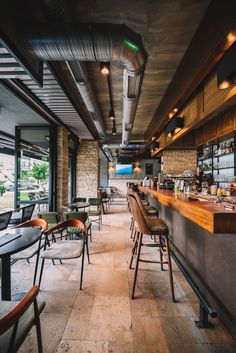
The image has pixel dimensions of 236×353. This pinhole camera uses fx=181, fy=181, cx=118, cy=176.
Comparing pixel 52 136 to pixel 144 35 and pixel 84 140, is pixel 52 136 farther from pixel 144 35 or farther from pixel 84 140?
pixel 144 35

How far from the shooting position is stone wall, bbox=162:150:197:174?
20.4ft

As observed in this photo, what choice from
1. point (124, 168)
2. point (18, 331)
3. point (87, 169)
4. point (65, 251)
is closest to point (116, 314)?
point (65, 251)

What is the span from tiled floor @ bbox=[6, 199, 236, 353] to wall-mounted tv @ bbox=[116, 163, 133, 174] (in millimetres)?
10496

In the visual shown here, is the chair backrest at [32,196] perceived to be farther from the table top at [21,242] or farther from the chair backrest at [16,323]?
the chair backrest at [16,323]

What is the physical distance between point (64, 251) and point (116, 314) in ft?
Result: 3.15

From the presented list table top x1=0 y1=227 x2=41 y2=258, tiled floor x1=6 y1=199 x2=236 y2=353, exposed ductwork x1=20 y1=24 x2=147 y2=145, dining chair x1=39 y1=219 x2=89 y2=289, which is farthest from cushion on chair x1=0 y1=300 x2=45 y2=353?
exposed ductwork x1=20 y1=24 x2=147 y2=145

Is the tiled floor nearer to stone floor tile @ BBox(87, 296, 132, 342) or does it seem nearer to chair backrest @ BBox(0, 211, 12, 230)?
stone floor tile @ BBox(87, 296, 132, 342)

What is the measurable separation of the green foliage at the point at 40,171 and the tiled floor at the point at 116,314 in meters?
2.79

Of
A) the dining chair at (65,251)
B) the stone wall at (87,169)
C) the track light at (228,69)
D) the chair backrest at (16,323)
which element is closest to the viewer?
the chair backrest at (16,323)

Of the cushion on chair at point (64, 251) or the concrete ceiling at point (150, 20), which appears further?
the cushion on chair at point (64, 251)

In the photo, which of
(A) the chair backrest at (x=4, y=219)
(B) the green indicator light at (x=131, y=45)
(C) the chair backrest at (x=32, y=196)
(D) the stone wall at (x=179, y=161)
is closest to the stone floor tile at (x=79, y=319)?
(A) the chair backrest at (x=4, y=219)

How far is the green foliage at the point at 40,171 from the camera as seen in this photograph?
5.29 meters

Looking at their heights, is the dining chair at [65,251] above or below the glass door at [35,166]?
below

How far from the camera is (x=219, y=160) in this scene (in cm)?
553
